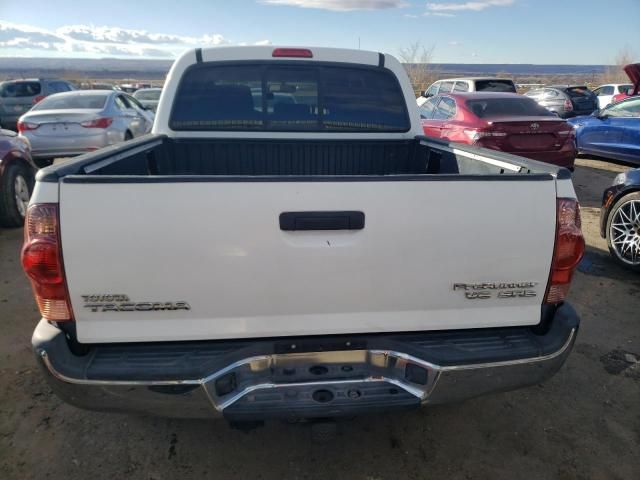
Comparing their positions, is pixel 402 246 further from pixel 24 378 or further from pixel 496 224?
pixel 24 378

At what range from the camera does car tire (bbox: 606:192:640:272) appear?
4816 mm

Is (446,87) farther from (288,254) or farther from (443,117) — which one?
(288,254)

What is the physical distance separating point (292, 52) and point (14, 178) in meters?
4.86

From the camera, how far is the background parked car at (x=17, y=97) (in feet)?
46.1

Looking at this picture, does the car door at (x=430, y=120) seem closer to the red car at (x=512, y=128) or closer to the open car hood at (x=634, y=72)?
the red car at (x=512, y=128)

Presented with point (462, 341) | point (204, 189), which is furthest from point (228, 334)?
point (462, 341)

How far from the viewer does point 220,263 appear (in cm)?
178

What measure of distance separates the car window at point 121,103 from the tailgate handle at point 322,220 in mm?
9386

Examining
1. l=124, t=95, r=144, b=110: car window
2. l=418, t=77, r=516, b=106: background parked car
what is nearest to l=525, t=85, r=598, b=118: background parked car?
l=418, t=77, r=516, b=106: background parked car

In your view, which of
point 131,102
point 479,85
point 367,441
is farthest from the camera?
point 479,85

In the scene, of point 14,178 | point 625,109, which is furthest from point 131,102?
point 625,109

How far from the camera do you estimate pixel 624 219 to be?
4941 mm

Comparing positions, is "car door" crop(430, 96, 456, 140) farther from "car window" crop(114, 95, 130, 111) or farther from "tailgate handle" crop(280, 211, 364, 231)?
"tailgate handle" crop(280, 211, 364, 231)

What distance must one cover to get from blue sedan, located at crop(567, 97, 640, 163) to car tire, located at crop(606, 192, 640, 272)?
17.7 ft
